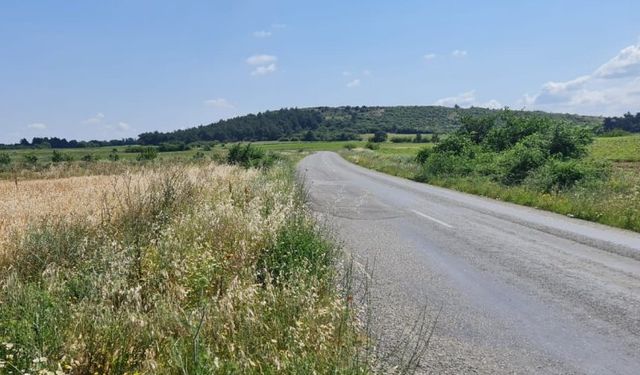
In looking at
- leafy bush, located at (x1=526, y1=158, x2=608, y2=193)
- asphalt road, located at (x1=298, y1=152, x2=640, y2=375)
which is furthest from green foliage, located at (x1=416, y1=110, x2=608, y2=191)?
asphalt road, located at (x1=298, y1=152, x2=640, y2=375)

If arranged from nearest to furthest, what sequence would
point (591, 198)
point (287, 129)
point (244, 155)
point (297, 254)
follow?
point (297, 254) < point (591, 198) < point (244, 155) < point (287, 129)

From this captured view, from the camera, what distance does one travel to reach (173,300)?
419 centimetres

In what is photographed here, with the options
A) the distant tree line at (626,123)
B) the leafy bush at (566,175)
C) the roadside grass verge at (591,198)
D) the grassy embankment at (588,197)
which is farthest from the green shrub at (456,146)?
the distant tree line at (626,123)

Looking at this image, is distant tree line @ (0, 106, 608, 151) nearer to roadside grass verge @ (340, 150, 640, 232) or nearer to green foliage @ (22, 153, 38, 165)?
Answer: green foliage @ (22, 153, 38, 165)

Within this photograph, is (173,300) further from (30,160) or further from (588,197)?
(30,160)

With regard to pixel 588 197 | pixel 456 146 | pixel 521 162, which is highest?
pixel 456 146

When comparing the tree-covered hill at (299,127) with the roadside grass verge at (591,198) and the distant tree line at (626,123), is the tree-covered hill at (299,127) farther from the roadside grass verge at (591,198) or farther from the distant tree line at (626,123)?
the roadside grass verge at (591,198)

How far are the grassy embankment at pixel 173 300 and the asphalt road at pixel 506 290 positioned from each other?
0.92 metres

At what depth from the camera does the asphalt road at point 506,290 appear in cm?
420

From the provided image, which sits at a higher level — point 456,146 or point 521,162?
point 456,146

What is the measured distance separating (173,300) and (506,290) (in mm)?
4205

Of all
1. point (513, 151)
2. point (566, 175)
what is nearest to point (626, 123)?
point (513, 151)

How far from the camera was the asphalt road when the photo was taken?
13.8 ft

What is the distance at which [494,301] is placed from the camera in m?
5.66
